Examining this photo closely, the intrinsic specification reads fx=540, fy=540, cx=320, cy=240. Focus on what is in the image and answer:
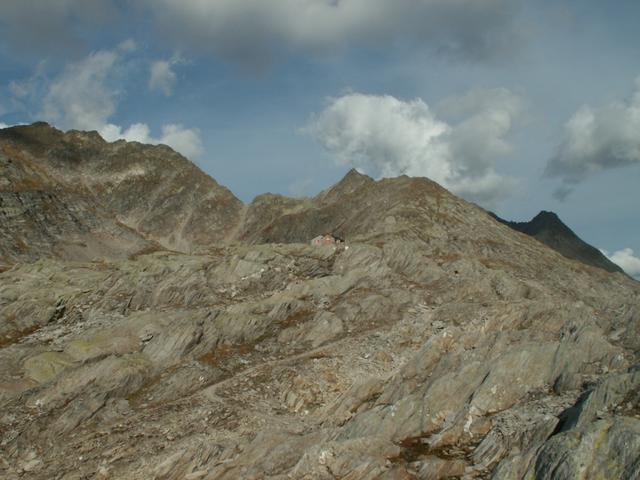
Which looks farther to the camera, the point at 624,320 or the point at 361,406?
the point at 624,320

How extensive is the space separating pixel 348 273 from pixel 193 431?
3220 cm

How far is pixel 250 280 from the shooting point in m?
63.6

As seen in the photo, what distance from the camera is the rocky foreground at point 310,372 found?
80.7ft

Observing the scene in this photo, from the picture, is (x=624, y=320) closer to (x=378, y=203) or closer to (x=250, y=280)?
(x=250, y=280)

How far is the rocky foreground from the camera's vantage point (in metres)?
24.6

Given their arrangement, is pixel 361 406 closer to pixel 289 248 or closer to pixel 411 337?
pixel 411 337

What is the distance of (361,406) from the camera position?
34.5 meters

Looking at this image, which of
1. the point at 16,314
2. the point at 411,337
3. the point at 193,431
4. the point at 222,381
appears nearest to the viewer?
the point at 193,431

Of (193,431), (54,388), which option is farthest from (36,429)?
(193,431)

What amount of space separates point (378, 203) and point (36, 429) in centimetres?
11873

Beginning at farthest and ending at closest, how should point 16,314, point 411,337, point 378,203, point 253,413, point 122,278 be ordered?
1. point 378,203
2. point 122,278
3. point 16,314
4. point 411,337
5. point 253,413

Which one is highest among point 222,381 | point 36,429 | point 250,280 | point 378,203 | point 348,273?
point 378,203

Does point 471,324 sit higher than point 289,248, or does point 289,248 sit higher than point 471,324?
point 289,248

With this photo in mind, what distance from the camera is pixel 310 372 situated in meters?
42.8
